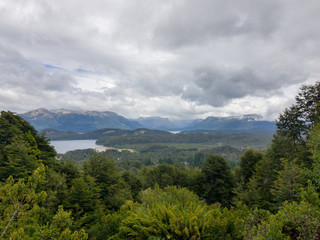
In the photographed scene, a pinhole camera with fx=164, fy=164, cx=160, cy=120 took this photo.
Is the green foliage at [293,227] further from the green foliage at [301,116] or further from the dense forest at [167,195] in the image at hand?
the green foliage at [301,116]

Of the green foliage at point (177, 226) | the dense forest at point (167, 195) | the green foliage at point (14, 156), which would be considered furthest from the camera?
the green foliage at point (14, 156)

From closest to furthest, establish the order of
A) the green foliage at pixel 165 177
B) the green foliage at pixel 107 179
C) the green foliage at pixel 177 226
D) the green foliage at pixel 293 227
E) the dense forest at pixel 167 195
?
the green foliage at pixel 293 227 < the dense forest at pixel 167 195 < the green foliage at pixel 177 226 < the green foliage at pixel 107 179 < the green foliage at pixel 165 177

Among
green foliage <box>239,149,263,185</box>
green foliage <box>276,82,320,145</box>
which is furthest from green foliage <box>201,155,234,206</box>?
green foliage <box>276,82,320,145</box>

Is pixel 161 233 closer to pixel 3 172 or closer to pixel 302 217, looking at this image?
pixel 302 217

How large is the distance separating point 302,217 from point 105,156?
27.9 meters

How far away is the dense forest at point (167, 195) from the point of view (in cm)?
605

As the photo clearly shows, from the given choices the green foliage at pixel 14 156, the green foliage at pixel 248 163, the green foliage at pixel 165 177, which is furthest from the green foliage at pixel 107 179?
the green foliage at pixel 248 163

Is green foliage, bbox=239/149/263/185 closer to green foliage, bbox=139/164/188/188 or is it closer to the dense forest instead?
the dense forest

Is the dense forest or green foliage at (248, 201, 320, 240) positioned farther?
the dense forest

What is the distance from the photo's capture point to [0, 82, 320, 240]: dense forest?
6047 mm

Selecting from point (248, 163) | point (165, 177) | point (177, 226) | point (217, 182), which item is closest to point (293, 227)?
point (177, 226)

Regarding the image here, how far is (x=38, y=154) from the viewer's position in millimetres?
23516

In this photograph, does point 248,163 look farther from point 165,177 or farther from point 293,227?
point 293,227

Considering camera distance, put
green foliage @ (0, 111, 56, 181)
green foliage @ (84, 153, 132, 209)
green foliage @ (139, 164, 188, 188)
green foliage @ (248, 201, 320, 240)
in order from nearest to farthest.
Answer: green foliage @ (248, 201, 320, 240)
green foliage @ (0, 111, 56, 181)
green foliage @ (84, 153, 132, 209)
green foliage @ (139, 164, 188, 188)
